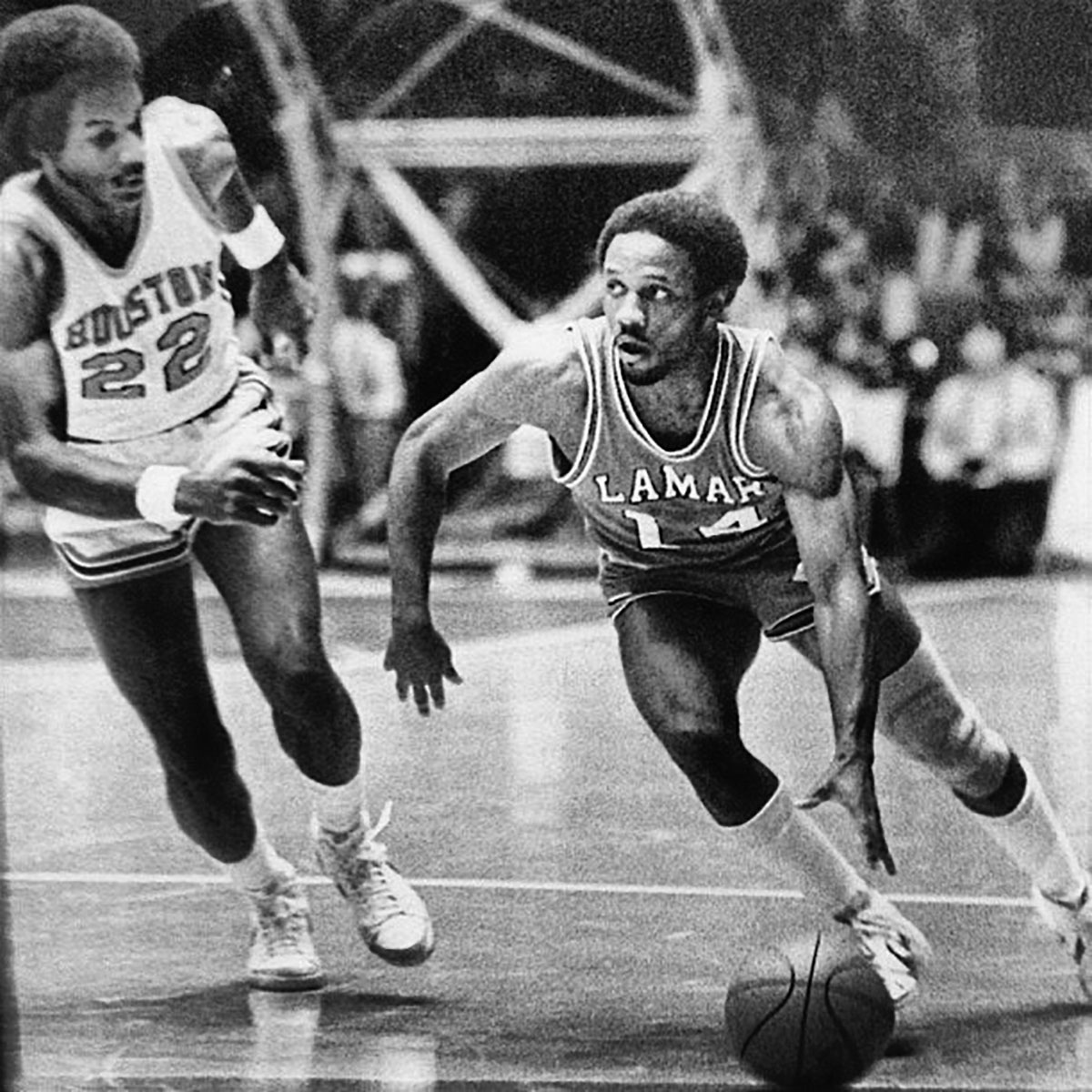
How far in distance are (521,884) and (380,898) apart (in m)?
0.25

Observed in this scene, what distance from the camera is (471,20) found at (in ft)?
12.0

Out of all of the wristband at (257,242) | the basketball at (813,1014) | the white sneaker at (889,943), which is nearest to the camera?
the basketball at (813,1014)

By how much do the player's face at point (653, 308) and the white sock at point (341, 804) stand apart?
88cm

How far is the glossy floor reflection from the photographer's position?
3.64 m

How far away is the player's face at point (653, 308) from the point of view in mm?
3539

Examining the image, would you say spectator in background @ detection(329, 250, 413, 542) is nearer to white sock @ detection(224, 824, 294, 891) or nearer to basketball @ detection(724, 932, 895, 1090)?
white sock @ detection(224, 824, 294, 891)

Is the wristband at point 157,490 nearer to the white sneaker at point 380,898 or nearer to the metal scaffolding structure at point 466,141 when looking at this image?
the metal scaffolding structure at point 466,141

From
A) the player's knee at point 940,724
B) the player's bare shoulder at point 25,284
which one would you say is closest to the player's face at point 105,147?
the player's bare shoulder at point 25,284

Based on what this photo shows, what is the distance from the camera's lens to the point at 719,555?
11.9 ft

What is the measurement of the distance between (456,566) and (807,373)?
27.2 inches

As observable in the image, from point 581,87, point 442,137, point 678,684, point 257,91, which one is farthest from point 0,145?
point 678,684

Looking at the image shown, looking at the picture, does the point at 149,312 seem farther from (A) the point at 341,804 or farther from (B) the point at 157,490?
(A) the point at 341,804

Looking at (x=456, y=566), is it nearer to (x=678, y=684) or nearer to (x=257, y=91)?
(x=678, y=684)

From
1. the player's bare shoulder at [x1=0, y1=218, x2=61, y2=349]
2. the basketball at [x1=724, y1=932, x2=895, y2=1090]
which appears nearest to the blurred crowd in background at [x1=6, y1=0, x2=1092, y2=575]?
the player's bare shoulder at [x1=0, y1=218, x2=61, y2=349]
